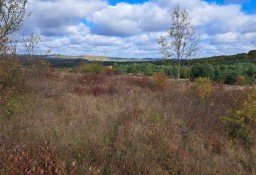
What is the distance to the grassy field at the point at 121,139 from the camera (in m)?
4.83

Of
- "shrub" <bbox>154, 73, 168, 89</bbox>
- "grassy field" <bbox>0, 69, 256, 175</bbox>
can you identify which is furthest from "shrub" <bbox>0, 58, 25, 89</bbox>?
"shrub" <bbox>154, 73, 168, 89</bbox>

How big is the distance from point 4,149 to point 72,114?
374 centimetres

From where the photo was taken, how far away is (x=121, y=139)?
6.05 m

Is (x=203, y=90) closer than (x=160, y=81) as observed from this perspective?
Yes

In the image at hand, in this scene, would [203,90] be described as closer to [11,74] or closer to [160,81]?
[160,81]

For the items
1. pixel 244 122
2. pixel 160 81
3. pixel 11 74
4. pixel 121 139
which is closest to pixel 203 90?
pixel 244 122

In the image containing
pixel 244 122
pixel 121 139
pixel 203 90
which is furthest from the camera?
pixel 203 90

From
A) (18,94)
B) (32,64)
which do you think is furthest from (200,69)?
(18,94)

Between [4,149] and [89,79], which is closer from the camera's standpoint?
[4,149]

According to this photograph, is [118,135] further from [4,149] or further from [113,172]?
[4,149]

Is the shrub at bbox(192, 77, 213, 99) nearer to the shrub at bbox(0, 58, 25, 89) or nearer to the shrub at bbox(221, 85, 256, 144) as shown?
the shrub at bbox(221, 85, 256, 144)

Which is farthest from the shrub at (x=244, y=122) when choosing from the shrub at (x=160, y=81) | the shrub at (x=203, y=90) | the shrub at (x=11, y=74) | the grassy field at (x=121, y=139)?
the shrub at (x=160, y=81)

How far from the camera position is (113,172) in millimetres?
4812

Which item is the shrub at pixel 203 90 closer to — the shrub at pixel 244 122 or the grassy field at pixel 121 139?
the grassy field at pixel 121 139
